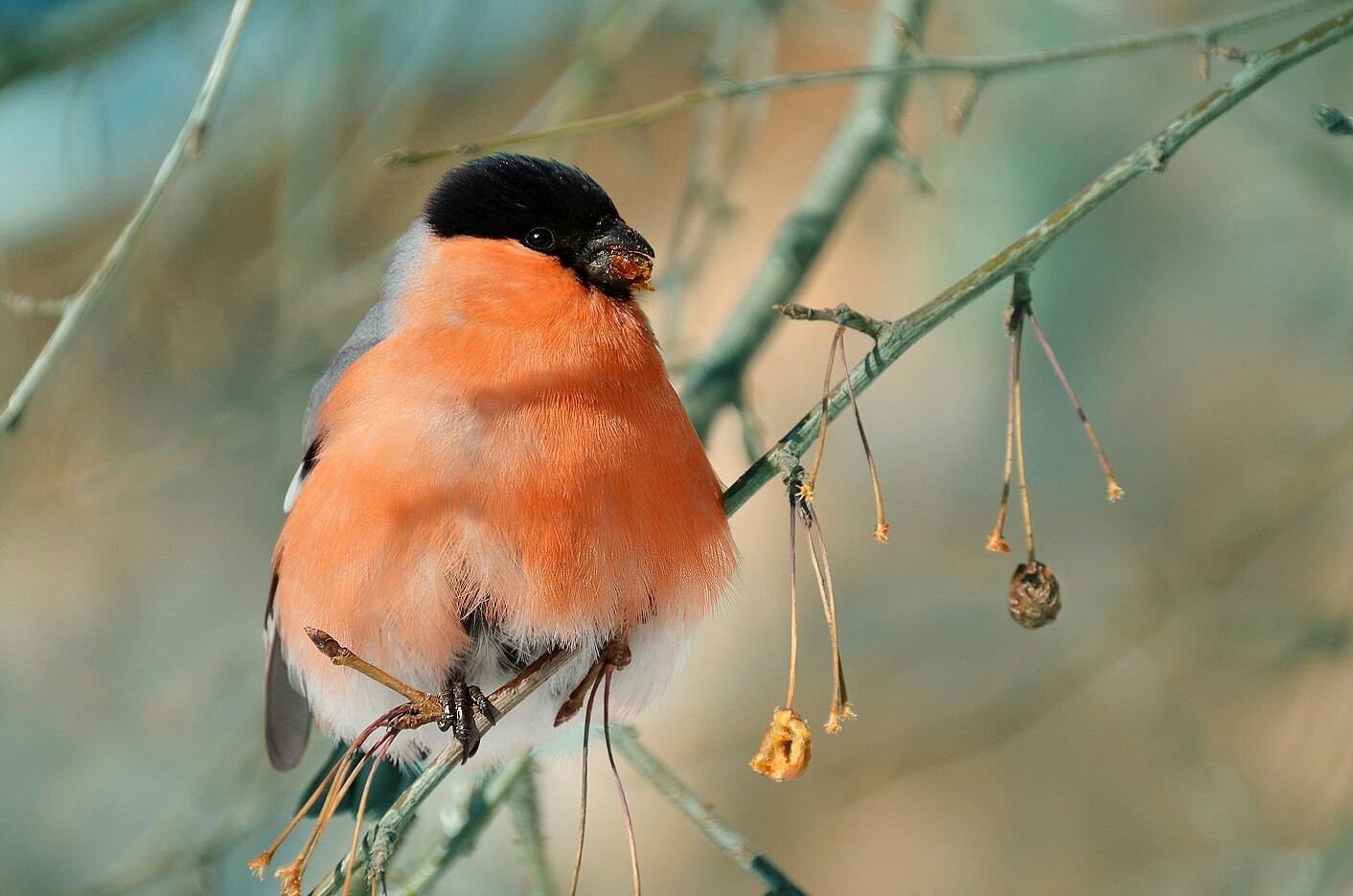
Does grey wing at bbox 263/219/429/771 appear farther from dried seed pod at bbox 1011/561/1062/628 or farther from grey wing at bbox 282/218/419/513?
dried seed pod at bbox 1011/561/1062/628

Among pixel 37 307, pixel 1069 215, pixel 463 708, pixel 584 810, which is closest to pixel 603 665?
pixel 463 708

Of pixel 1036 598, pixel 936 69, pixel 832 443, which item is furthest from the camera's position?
pixel 832 443

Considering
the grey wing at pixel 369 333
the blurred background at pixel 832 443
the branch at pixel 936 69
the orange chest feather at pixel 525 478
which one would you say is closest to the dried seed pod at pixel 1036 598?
the orange chest feather at pixel 525 478

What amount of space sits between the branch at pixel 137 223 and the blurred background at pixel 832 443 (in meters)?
0.93

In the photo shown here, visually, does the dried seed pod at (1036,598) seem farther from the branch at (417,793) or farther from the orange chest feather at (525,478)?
the branch at (417,793)

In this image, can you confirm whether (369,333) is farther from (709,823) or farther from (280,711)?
(709,823)

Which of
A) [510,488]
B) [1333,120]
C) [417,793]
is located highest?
[1333,120]

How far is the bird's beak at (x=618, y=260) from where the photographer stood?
194 centimetres

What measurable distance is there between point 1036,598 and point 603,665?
0.60 meters

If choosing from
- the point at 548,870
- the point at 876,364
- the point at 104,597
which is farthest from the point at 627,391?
the point at 104,597

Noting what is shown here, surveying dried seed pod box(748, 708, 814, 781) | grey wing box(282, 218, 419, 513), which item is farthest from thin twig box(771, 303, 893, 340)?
grey wing box(282, 218, 419, 513)

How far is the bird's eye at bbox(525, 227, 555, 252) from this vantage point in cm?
198

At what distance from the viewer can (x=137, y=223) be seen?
5.00ft

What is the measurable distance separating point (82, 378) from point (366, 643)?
1.39 metres
